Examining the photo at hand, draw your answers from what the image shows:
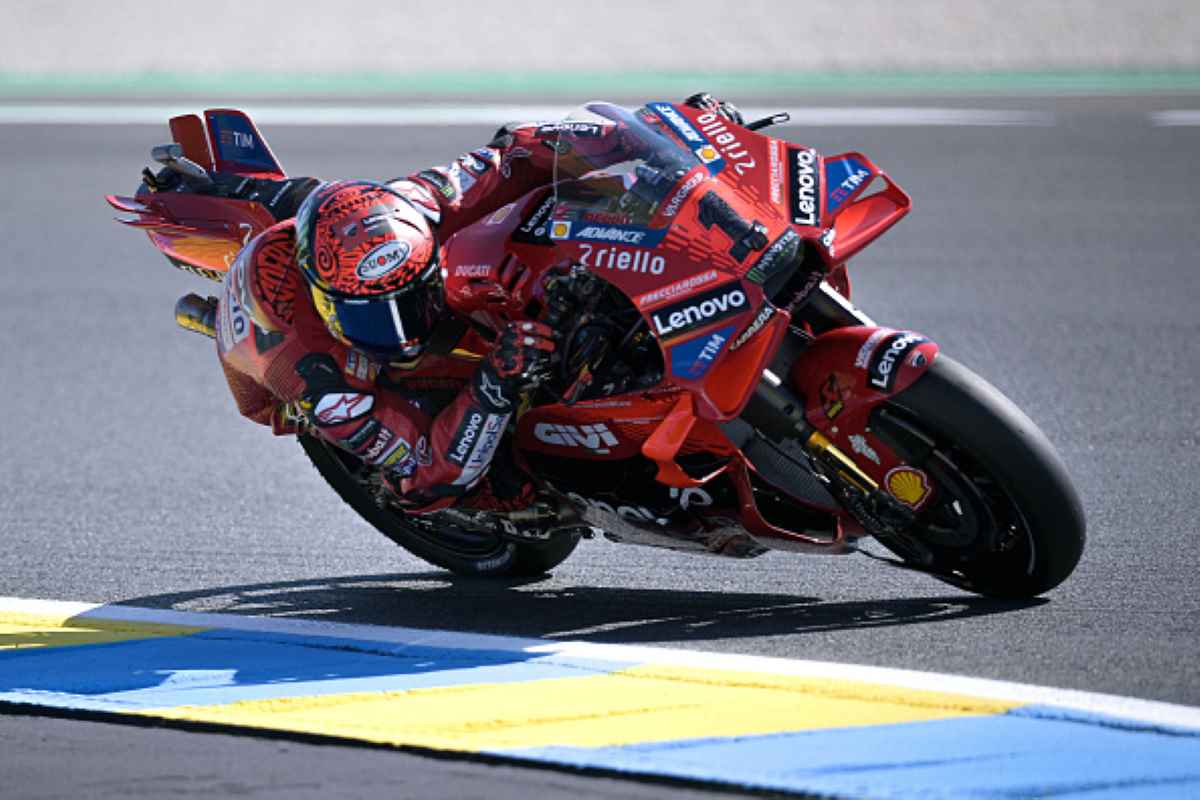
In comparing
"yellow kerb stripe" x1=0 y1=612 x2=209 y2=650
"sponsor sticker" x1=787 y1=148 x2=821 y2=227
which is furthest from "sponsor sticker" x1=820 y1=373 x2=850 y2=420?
"yellow kerb stripe" x1=0 y1=612 x2=209 y2=650

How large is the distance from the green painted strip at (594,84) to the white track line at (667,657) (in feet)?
26.8

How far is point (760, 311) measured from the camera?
4.37 metres

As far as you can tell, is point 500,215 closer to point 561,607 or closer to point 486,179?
point 486,179

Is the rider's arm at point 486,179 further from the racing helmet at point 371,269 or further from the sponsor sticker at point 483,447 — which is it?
the sponsor sticker at point 483,447

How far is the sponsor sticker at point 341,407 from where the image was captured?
16.0ft

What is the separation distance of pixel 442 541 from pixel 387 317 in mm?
1304

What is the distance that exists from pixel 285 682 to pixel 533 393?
102 cm

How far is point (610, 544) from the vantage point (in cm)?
601

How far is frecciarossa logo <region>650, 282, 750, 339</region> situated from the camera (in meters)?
4.35

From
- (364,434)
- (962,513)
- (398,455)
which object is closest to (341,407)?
(364,434)

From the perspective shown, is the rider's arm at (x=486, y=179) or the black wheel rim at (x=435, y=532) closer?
the rider's arm at (x=486, y=179)

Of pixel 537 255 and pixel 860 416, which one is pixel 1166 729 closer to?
pixel 860 416

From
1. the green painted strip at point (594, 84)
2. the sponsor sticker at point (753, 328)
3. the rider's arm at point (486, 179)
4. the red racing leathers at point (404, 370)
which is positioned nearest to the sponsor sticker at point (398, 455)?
the red racing leathers at point (404, 370)

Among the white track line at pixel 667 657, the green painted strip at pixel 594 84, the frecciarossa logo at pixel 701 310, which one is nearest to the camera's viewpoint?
the white track line at pixel 667 657
